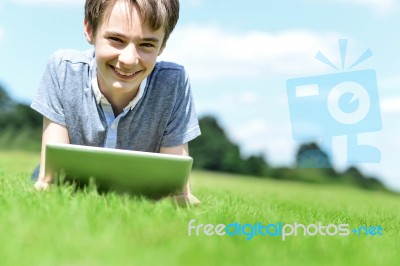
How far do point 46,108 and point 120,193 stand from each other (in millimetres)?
950

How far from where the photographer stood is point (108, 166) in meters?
2.96

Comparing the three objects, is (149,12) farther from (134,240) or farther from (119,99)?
(134,240)

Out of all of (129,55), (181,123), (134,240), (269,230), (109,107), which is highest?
(129,55)

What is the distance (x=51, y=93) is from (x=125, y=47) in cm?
73

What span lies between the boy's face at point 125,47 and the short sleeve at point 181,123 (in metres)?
0.44

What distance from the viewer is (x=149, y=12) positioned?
11.3 ft

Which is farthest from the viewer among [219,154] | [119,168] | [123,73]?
[219,154]

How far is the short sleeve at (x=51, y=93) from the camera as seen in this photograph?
3879 millimetres

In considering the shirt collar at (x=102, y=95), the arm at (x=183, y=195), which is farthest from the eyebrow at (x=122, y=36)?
the arm at (x=183, y=195)

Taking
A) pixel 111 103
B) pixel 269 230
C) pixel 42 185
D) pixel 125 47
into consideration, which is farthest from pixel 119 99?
pixel 269 230

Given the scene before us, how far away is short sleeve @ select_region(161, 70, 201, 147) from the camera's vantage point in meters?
4.02

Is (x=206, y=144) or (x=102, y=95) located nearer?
(x=102, y=95)

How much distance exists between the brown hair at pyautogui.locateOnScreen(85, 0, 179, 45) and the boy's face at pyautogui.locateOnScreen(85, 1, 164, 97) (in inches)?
1.3

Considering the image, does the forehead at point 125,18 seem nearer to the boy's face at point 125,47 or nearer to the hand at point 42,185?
the boy's face at point 125,47
